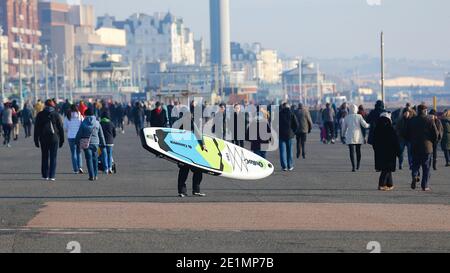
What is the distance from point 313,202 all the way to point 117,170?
29.0ft

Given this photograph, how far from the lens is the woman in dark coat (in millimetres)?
21531

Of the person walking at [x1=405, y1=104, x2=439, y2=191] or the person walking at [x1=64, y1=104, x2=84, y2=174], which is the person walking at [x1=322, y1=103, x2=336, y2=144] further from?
the person walking at [x1=405, y1=104, x2=439, y2=191]

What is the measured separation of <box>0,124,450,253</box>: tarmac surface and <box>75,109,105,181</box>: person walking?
344 millimetres

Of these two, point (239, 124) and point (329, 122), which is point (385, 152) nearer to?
point (239, 124)

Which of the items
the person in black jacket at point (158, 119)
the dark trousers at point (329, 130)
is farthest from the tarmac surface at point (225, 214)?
the dark trousers at point (329, 130)

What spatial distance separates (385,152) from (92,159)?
226 inches

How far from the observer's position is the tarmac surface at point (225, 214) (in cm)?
1440

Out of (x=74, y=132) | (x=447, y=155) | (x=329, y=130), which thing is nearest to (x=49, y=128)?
(x=74, y=132)

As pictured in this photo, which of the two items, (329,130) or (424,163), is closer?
(424,163)

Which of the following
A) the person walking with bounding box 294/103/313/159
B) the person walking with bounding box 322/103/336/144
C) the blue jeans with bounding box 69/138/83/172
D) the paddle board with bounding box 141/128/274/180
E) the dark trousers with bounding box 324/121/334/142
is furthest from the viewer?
the dark trousers with bounding box 324/121/334/142

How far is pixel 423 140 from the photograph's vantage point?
2169 centimetres

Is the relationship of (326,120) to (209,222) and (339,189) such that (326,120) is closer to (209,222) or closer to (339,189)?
(339,189)

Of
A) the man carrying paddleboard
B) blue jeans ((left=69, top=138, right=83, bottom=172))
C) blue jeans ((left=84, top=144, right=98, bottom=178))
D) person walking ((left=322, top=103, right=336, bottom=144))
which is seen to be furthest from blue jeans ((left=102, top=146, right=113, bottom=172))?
person walking ((left=322, top=103, right=336, bottom=144))

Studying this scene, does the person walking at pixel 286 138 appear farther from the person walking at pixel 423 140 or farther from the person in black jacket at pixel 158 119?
the person in black jacket at pixel 158 119
